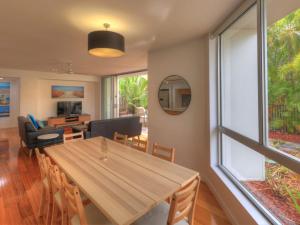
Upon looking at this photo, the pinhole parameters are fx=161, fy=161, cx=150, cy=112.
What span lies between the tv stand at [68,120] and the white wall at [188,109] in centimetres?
509

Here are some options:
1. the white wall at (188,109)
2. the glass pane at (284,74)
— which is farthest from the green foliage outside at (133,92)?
the glass pane at (284,74)

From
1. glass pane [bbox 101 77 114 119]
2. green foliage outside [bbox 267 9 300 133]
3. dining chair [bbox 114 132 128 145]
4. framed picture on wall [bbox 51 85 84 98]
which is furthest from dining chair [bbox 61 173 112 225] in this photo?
framed picture on wall [bbox 51 85 84 98]

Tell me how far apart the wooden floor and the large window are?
1.58ft

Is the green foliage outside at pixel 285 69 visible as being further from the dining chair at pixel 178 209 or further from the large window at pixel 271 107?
the dining chair at pixel 178 209

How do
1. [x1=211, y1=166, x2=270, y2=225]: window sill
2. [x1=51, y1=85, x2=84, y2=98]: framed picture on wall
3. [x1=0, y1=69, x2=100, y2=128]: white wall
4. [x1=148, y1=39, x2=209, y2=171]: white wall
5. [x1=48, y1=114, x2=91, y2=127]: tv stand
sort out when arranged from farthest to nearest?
[x1=51, y1=85, x2=84, y2=98]: framed picture on wall
[x1=48, y1=114, x2=91, y2=127]: tv stand
[x1=0, y1=69, x2=100, y2=128]: white wall
[x1=148, y1=39, x2=209, y2=171]: white wall
[x1=211, y1=166, x2=270, y2=225]: window sill

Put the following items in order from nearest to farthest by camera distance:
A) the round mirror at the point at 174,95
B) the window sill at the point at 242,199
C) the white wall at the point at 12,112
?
the window sill at the point at 242,199 < the round mirror at the point at 174,95 < the white wall at the point at 12,112

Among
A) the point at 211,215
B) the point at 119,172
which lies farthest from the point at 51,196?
the point at 211,215

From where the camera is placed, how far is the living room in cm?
129

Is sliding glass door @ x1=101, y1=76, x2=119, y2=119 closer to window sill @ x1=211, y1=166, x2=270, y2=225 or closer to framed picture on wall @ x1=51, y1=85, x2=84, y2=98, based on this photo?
framed picture on wall @ x1=51, y1=85, x2=84, y2=98

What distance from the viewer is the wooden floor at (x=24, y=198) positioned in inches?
74.0

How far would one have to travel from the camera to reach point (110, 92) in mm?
7375

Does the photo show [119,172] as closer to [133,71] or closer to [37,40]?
[37,40]

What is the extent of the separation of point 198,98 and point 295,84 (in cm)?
155

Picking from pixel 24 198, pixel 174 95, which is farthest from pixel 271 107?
pixel 24 198
